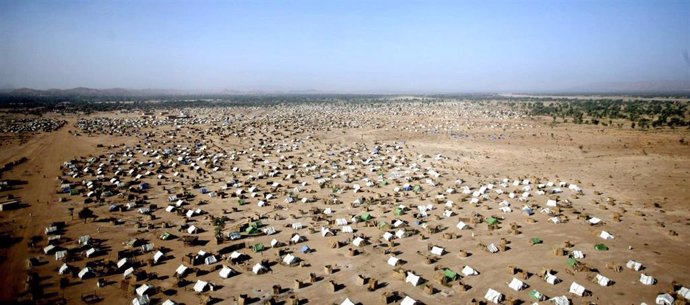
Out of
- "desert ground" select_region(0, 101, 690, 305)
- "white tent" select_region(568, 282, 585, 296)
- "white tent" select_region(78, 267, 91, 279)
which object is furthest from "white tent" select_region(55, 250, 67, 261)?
"white tent" select_region(568, 282, 585, 296)

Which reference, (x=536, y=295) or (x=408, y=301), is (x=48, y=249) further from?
(x=536, y=295)

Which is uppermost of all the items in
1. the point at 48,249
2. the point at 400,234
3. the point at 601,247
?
the point at 48,249

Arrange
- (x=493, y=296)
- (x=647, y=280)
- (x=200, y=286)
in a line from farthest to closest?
(x=200, y=286) < (x=647, y=280) < (x=493, y=296)

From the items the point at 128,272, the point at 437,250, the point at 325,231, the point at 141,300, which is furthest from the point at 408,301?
the point at 128,272

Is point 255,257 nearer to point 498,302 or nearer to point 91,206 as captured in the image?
point 498,302

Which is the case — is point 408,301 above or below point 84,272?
below

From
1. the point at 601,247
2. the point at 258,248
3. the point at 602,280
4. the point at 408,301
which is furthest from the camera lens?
the point at 258,248

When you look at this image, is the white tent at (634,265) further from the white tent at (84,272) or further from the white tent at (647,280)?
the white tent at (84,272)

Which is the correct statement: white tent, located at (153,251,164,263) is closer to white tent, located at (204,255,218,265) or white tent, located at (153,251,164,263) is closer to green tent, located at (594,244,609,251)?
white tent, located at (204,255,218,265)
